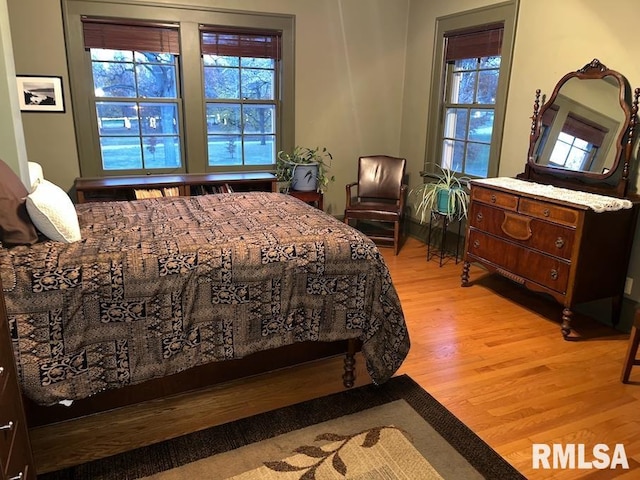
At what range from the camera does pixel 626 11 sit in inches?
121

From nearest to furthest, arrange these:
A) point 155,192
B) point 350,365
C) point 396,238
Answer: point 350,365 → point 155,192 → point 396,238

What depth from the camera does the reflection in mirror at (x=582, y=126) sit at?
3.20 m

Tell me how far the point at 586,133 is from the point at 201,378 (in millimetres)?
3028

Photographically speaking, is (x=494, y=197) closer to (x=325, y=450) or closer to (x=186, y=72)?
(x=325, y=450)

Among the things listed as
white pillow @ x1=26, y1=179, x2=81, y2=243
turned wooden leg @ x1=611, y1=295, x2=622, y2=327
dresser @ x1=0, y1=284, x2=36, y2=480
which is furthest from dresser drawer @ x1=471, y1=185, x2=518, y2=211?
dresser @ x1=0, y1=284, x2=36, y2=480

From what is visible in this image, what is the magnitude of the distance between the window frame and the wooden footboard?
2.87 metres

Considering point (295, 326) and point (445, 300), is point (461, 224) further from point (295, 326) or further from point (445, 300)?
point (295, 326)

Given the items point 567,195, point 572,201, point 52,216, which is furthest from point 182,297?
point 567,195

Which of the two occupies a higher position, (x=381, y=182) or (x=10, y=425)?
(x=381, y=182)

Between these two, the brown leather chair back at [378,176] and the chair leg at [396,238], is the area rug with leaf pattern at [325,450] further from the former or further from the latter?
the brown leather chair back at [378,176]

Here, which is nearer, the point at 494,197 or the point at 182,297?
the point at 182,297

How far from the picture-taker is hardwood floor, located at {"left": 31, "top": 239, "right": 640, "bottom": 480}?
2.14 metres

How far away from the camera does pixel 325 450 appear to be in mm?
2051

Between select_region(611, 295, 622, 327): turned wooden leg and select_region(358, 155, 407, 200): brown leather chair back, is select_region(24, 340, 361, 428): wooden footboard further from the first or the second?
select_region(358, 155, 407, 200): brown leather chair back
